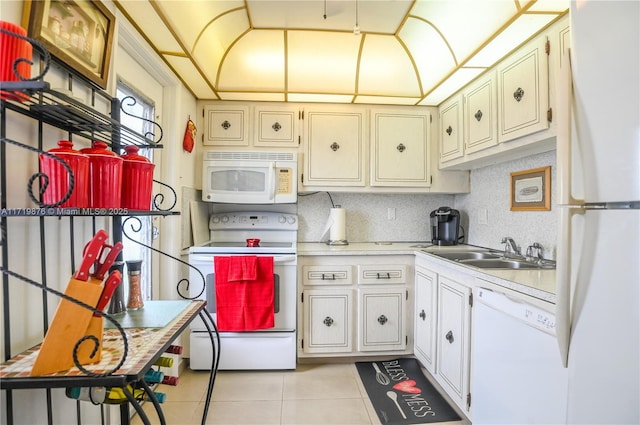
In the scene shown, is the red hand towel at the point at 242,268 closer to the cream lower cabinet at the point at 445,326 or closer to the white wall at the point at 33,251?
the white wall at the point at 33,251

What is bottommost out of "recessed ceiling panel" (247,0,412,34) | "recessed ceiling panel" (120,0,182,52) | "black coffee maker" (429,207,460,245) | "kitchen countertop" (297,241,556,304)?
"kitchen countertop" (297,241,556,304)

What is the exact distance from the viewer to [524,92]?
5.24 feet

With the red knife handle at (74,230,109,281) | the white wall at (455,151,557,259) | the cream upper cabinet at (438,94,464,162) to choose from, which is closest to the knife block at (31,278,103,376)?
the red knife handle at (74,230,109,281)

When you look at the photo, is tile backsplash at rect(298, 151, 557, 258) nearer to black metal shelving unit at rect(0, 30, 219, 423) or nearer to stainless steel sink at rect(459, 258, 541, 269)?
stainless steel sink at rect(459, 258, 541, 269)

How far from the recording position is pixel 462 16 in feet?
5.74

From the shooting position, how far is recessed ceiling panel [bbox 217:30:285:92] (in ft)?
6.91

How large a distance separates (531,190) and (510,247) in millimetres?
401

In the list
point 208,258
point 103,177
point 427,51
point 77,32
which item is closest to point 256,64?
point 427,51

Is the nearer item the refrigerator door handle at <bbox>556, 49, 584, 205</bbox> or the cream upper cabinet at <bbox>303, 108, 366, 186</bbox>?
the refrigerator door handle at <bbox>556, 49, 584, 205</bbox>

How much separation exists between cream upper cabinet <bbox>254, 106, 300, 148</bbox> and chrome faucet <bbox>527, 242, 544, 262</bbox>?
1.79 metres

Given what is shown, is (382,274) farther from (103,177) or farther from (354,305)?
(103,177)

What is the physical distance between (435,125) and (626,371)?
2176 millimetres

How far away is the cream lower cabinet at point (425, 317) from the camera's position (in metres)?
2.00

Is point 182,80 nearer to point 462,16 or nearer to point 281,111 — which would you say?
point 281,111
